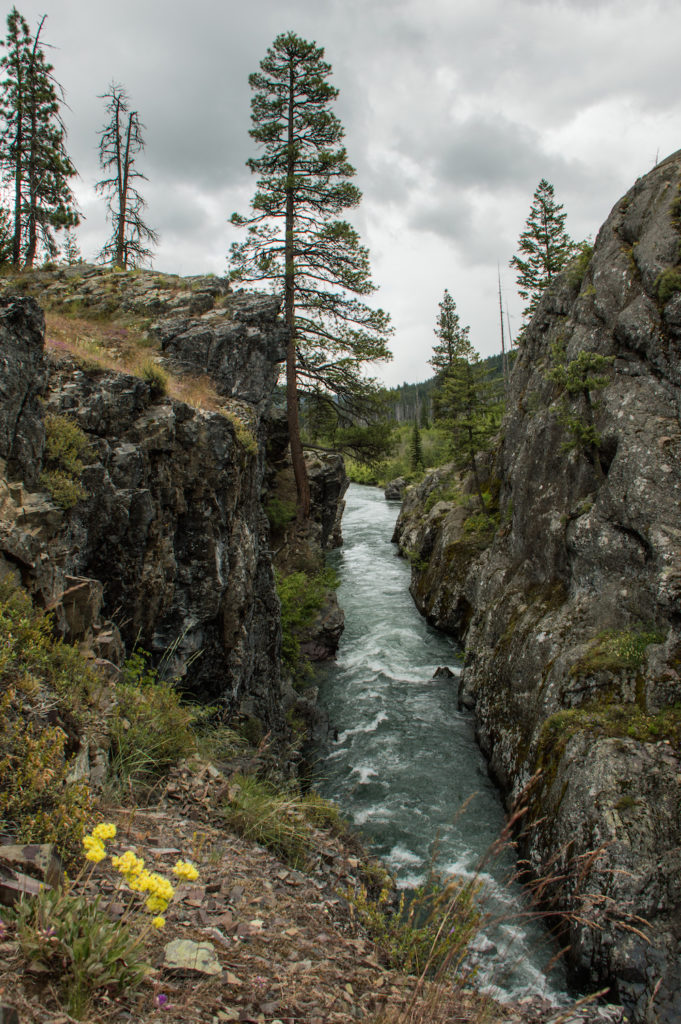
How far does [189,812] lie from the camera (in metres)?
4.81

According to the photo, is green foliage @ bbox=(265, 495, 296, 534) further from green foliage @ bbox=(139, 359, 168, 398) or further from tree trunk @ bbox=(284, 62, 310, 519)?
green foliage @ bbox=(139, 359, 168, 398)

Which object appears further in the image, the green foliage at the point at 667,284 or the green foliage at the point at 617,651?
the green foliage at the point at 667,284

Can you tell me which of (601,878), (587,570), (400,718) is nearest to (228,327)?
(587,570)

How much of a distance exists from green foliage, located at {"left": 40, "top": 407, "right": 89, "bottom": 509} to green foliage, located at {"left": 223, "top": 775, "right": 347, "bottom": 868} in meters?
4.09

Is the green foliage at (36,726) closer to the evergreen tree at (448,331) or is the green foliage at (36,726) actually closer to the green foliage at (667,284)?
the green foliage at (667,284)

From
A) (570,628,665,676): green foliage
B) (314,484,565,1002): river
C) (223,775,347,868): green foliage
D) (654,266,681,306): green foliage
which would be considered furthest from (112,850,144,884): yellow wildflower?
(654,266,681,306): green foliage

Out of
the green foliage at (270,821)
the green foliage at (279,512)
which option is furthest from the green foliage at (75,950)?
the green foliage at (279,512)

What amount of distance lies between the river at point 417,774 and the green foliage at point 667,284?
10538 millimetres

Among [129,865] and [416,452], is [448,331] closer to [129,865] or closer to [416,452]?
[416,452]

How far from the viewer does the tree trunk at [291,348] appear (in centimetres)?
1750

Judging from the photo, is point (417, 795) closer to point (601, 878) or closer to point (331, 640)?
point (601, 878)

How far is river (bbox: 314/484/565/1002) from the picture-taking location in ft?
23.1

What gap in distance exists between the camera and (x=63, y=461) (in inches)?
280

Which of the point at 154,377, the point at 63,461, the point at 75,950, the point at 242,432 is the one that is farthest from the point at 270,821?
the point at 154,377
